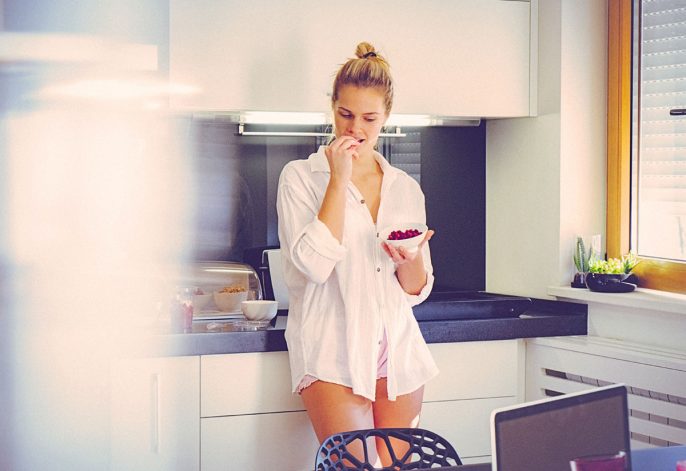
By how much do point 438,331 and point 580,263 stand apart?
591 mm

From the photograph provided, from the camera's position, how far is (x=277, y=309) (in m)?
2.97

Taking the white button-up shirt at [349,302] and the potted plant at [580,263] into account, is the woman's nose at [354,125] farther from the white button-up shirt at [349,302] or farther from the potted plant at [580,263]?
the potted plant at [580,263]

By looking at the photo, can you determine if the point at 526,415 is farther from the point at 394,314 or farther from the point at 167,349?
the point at 167,349

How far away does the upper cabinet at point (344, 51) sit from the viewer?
2.83 m

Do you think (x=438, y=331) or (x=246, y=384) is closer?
(x=246, y=384)

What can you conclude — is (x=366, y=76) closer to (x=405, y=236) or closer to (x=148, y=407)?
(x=405, y=236)

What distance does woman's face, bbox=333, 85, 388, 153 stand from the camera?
2379mm

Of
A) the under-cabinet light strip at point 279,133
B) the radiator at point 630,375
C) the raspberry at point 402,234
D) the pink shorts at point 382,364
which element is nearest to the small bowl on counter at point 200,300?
the under-cabinet light strip at point 279,133

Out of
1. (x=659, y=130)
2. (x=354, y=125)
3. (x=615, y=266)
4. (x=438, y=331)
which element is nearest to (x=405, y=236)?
(x=354, y=125)

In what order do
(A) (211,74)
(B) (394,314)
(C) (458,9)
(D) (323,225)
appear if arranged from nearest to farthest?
(D) (323,225)
(B) (394,314)
(A) (211,74)
(C) (458,9)

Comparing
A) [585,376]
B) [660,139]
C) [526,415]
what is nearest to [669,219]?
[660,139]

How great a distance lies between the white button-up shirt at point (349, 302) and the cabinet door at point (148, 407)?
32 cm

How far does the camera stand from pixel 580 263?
10.2 ft

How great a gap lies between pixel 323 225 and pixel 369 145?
289 millimetres
